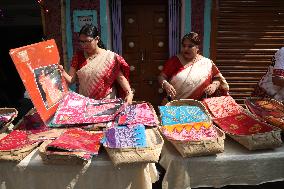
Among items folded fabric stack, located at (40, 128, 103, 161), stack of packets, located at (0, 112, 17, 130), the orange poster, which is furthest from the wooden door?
folded fabric stack, located at (40, 128, 103, 161)

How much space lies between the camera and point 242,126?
2.89m

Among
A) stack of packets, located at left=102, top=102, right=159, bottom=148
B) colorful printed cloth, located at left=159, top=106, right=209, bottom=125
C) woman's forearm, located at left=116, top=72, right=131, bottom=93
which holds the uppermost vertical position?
woman's forearm, located at left=116, top=72, right=131, bottom=93

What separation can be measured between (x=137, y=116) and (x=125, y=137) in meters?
0.52

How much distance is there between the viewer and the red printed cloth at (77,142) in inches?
95.4

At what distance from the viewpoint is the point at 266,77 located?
3.57 m

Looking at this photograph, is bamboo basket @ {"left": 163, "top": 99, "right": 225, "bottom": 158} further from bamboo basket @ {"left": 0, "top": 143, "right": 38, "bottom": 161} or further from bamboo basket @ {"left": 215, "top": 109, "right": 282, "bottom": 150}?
bamboo basket @ {"left": 0, "top": 143, "right": 38, "bottom": 161}

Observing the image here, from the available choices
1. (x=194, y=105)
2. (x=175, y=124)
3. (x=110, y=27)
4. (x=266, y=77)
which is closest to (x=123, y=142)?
(x=175, y=124)

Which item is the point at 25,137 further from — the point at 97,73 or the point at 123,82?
the point at 123,82

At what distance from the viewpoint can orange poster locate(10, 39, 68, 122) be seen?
9.05 ft

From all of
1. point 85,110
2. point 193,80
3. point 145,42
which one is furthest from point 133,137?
point 145,42

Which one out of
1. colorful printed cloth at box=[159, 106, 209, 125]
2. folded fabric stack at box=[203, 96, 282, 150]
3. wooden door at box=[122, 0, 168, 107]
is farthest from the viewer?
wooden door at box=[122, 0, 168, 107]

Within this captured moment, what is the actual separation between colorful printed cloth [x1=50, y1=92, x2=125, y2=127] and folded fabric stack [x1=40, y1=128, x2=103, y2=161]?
28 centimetres

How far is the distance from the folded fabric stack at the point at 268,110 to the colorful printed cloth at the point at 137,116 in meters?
1.04

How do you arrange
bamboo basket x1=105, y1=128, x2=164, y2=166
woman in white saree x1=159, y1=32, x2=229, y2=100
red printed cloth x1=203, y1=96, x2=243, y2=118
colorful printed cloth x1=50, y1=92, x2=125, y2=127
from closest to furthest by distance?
bamboo basket x1=105, y1=128, x2=164, y2=166, colorful printed cloth x1=50, y1=92, x2=125, y2=127, red printed cloth x1=203, y1=96, x2=243, y2=118, woman in white saree x1=159, y1=32, x2=229, y2=100
